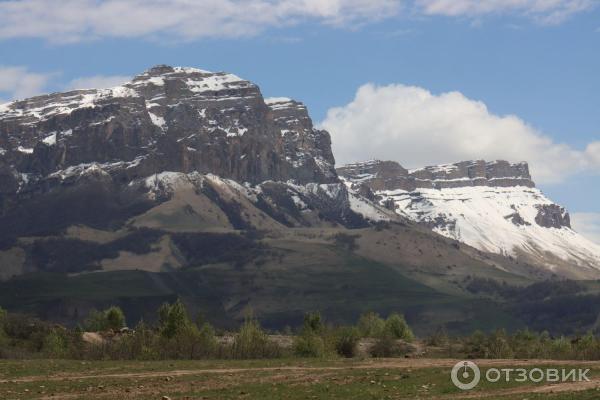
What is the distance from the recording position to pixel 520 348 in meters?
144

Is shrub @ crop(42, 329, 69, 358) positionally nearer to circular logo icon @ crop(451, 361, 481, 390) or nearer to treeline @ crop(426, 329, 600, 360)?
treeline @ crop(426, 329, 600, 360)

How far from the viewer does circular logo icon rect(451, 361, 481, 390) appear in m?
87.7

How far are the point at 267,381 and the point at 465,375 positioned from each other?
1618 cm

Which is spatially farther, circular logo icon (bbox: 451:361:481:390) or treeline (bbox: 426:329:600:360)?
treeline (bbox: 426:329:600:360)

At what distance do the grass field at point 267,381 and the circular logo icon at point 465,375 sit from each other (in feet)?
2.43

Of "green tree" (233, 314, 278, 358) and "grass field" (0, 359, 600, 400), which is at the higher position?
"green tree" (233, 314, 278, 358)

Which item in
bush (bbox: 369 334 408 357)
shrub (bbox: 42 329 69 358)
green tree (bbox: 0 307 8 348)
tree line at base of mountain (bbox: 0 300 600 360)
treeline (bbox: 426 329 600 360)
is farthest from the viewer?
green tree (bbox: 0 307 8 348)

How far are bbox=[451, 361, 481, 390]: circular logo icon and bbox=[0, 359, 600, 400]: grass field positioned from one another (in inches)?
29.1

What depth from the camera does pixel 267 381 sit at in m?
94.8

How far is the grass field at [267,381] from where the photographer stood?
275 feet

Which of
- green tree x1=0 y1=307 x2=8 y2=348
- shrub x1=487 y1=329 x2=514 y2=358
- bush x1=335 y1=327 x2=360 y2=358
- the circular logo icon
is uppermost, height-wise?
green tree x1=0 y1=307 x2=8 y2=348

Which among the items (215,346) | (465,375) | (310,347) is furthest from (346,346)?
(465,375)

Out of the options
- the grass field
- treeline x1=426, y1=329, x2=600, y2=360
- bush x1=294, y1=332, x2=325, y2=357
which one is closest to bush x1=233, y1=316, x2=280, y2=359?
bush x1=294, y1=332, x2=325, y2=357

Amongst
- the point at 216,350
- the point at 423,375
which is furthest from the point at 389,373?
the point at 216,350
